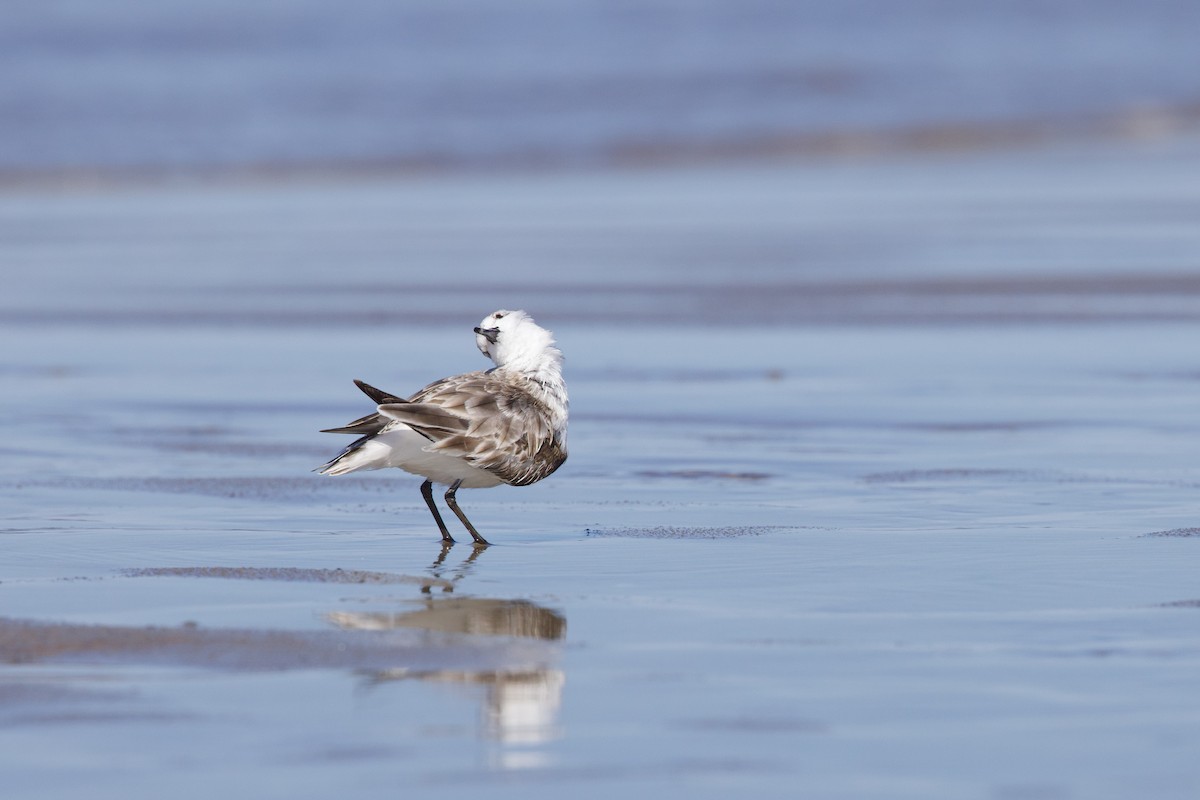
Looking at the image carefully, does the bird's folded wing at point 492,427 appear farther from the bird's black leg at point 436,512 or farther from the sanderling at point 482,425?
the bird's black leg at point 436,512

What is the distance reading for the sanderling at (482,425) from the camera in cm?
678

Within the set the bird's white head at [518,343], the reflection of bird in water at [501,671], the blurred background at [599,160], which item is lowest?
the reflection of bird in water at [501,671]

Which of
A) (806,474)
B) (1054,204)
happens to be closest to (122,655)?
(806,474)

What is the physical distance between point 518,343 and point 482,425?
1.97ft

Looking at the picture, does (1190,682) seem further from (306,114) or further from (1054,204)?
(306,114)

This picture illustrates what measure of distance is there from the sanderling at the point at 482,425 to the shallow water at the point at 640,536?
28cm

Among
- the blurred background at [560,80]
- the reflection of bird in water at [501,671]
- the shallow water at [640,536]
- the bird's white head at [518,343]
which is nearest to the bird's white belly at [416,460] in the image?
the shallow water at [640,536]

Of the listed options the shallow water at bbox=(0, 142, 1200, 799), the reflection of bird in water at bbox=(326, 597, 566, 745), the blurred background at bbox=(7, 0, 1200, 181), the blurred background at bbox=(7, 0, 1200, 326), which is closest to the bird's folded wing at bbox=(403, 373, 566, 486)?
the shallow water at bbox=(0, 142, 1200, 799)

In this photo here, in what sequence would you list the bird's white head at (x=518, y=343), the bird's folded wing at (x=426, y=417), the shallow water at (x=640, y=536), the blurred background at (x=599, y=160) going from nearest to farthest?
the shallow water at (x=640, y=536), the bird's folded wing at (x=426, y=417), the bird's white head at (x=518, y=343), the blurred background at (x=599, y=160)

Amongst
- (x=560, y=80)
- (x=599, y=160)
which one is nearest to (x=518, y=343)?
(x=599, y=160)

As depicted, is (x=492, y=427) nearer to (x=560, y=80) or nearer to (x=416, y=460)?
(x=416, y=460)

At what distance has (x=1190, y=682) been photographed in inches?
189

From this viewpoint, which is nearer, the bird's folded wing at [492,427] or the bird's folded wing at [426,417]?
the bird's folded wing at [426,417]

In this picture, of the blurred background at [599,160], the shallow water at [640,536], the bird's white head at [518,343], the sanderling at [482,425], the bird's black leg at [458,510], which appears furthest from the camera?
the blurred background at [599,160]
